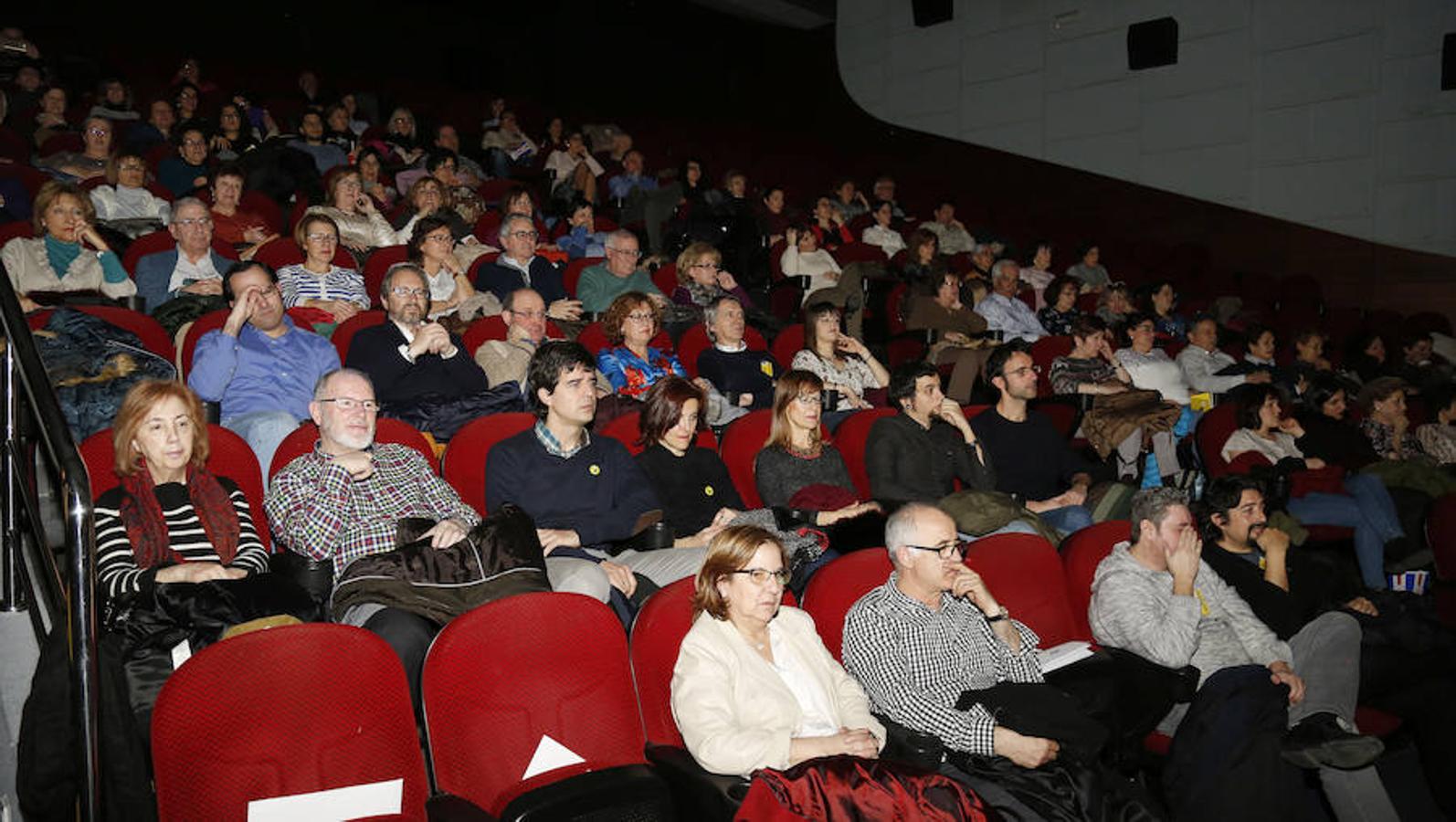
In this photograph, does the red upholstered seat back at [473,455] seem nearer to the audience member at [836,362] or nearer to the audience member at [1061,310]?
the audience member at [836,362]

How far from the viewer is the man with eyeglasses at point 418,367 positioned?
10.3 ft

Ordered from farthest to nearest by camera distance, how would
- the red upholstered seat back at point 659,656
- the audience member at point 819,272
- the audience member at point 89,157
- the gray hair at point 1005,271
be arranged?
the gray hair at point 1005,271
the audience member at point 819,272
the audience member at point 89,157
the red upholstered seat back at point 659,656

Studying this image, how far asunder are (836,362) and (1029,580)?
1.62m

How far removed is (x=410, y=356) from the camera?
10.7 feet

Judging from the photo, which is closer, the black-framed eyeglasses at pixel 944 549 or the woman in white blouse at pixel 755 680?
the woman in white blouse at pixel 755 680

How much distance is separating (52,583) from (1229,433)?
4.05m

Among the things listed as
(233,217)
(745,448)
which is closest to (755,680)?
(745,448)

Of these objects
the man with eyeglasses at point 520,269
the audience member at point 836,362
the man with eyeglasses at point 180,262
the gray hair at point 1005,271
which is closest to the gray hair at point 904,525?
the audience member at point 836,362

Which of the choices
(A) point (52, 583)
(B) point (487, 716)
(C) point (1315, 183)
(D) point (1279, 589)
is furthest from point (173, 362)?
(C) point (1315, 183)

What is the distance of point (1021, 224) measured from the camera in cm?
884

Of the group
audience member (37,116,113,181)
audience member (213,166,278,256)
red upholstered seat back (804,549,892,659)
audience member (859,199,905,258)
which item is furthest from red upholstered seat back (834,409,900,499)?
audience member (37,116,113,181)

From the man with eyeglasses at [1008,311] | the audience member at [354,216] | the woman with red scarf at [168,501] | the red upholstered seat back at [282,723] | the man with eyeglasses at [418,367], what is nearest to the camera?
the red upholstered seat back at [282,723]

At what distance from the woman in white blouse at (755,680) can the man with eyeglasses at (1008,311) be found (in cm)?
378

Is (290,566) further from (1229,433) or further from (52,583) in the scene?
(1229,433)
